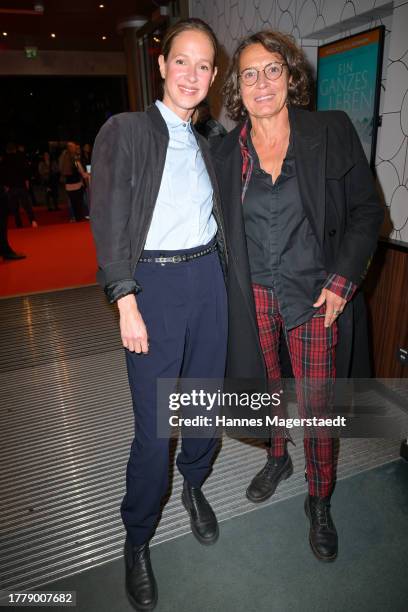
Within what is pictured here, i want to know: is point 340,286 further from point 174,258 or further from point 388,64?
point 388,64

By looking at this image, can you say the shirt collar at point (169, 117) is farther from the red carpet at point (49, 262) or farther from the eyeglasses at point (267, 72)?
the red carpet at point (49, 262)

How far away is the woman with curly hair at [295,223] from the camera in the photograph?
4.56 ft

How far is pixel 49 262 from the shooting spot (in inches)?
229

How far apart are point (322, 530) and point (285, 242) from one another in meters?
1.12

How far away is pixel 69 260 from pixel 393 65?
15.7 ft

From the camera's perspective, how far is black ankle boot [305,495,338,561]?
1592mm

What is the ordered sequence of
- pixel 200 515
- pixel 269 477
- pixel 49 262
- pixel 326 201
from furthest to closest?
pixel 49 262 → pixel 269 477 → pixel 200 515 → pixel 326 201

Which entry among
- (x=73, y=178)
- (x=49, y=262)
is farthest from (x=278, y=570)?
(x=73, y=178)

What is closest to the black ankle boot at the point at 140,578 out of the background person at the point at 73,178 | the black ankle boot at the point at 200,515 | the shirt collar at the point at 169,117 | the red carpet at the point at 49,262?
the black ankle boot at the point at 200,515

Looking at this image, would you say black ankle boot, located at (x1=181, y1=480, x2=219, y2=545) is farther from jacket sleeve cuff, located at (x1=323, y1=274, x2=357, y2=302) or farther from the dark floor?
jacket sleeve cuff, located at (x1=323, y1=274, x2=357, y2=302)

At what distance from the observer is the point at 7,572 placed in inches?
62.6

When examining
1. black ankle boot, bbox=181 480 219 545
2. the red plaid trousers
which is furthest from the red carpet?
the red plaid trousers

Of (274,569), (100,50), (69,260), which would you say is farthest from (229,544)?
(100,50)

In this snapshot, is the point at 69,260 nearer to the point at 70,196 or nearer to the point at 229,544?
the point at 70,196
